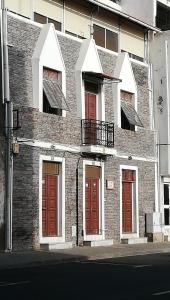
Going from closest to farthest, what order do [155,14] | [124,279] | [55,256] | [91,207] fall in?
[124,279]
[55,256]
[91,207]
[155,14]

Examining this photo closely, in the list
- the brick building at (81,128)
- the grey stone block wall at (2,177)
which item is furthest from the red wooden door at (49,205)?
the grey stone block wall at (2,177)

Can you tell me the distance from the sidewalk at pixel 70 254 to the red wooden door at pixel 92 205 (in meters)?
1.20

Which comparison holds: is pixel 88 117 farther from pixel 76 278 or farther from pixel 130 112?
pixel 76 278

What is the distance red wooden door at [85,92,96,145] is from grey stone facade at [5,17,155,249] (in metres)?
0.48

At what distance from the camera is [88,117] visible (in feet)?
86.4

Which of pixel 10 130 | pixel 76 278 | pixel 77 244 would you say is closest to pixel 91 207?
pixel 77 244

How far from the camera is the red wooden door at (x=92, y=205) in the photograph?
25781 millimetres

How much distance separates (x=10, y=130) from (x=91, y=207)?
6.00 m

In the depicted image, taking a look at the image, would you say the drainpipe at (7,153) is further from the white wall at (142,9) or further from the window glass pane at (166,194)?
the window glass pane at (166,194)

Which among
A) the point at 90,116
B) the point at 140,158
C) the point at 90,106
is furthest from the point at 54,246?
the point at 140,158

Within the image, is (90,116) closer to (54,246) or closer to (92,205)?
(92,205)

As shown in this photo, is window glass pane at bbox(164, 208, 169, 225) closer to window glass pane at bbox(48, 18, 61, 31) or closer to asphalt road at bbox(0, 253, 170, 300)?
window glass pane at bbox(48, 18, 61, 31)

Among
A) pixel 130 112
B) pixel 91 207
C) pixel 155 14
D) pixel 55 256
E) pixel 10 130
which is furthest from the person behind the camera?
pixel 155 14

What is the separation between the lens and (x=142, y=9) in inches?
1230
